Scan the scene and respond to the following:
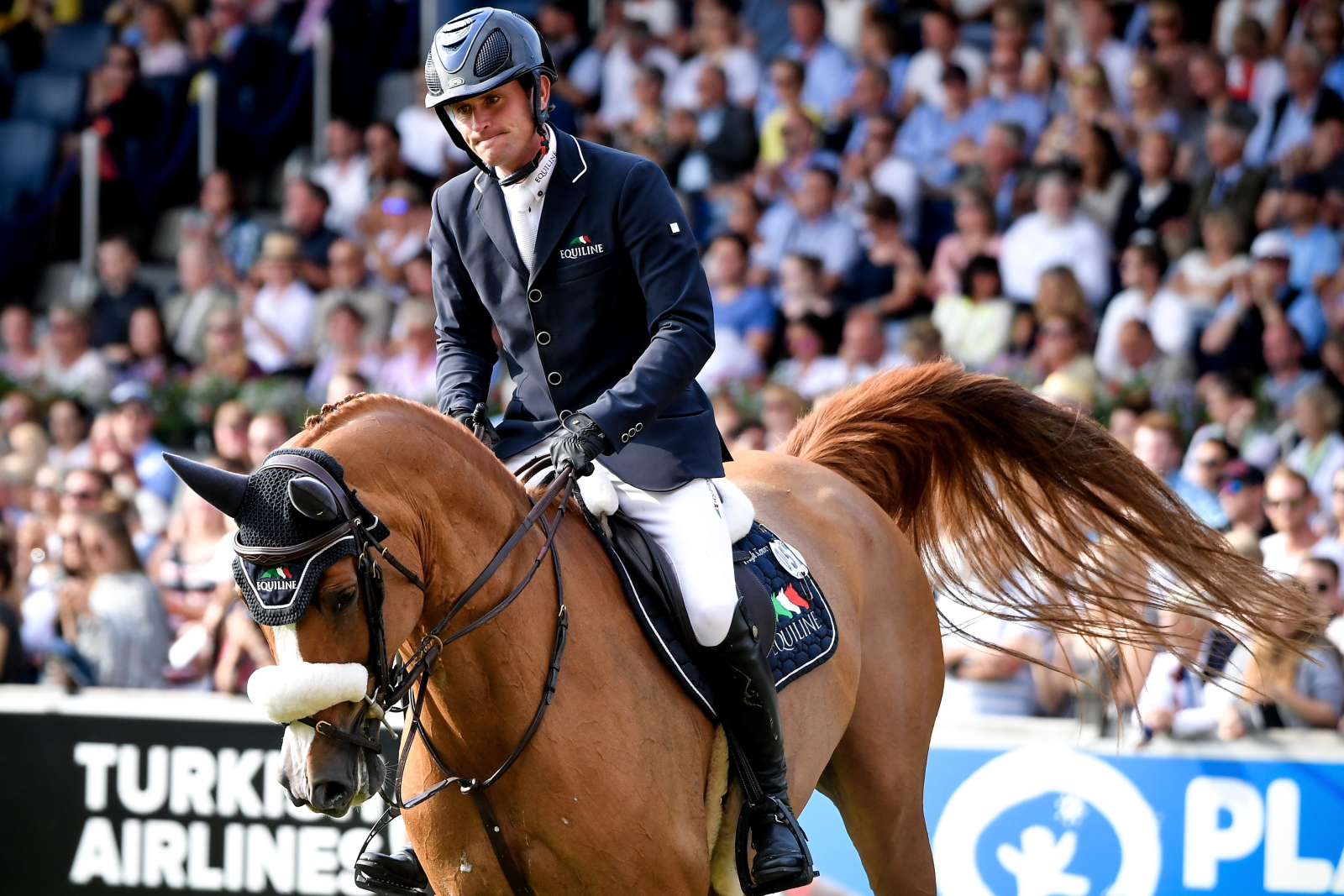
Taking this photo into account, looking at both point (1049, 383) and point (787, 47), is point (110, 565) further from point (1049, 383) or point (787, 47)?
point (787, 47)

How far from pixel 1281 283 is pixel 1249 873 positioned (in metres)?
4.25

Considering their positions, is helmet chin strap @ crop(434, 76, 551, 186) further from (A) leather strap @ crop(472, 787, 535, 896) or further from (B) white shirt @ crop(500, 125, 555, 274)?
(A) leather strap @ crop(472, 787, 535, 896)

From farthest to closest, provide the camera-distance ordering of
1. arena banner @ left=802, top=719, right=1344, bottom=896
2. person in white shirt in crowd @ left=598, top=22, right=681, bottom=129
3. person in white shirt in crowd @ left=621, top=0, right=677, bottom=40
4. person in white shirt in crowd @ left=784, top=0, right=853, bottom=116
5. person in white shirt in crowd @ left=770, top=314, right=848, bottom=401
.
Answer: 1. person in white shirt in crowd @ left=621, top=0, right=677, bottom=40
2. person in white shirt in crowd @ left=598, top=22, right=681, bottom=129
3. person in white shirt in crowd @ left=784, top=0, right=853, bottom=116
4. person in white shirt in crowd @ left=770, top=314, right=848, bottom=401
5. arena banner @ left=802, top=719, right=1344, bottom=896

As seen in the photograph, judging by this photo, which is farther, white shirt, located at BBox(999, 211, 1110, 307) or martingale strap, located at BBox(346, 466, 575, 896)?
white shirt, located at BBox(999, 211, 1110, 307)

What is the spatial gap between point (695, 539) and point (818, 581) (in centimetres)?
76

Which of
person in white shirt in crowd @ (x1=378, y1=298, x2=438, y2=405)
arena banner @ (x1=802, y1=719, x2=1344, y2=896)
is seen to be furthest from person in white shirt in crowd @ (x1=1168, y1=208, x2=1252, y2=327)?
person in white shirt in crowd @ (x1=378, y1=298, x2=438, y2=405)

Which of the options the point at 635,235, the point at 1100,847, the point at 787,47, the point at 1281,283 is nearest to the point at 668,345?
the point at 635,235

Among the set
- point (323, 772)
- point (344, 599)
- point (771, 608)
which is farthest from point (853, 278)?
point (323, 772)

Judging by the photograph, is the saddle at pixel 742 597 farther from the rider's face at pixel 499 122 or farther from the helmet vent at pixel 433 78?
the helmet vent at pixel 433 78

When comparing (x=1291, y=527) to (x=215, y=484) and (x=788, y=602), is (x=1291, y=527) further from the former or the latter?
(x=215, y=484)

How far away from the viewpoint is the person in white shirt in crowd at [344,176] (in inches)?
522

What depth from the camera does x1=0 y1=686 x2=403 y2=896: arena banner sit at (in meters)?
6.96

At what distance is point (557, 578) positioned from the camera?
383 centimetres

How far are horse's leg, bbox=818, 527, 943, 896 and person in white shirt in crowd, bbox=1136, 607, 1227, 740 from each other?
124 centimetres
